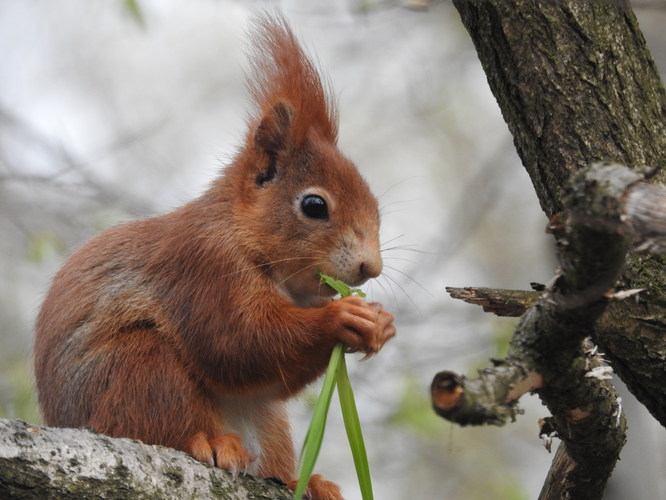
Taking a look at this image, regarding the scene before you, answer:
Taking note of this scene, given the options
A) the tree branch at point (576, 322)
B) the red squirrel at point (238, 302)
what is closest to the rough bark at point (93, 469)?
the red squirrel at point (238, 302)

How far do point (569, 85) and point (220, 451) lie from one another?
5.02ft

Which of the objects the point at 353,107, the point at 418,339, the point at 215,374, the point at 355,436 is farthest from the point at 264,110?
the point at 353,107

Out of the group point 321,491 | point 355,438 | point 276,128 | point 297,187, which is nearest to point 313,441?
point 355,438

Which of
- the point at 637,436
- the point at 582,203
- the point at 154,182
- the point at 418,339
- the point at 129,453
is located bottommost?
the point at 129,453

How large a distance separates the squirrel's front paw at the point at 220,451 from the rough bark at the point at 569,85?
122 centimetres

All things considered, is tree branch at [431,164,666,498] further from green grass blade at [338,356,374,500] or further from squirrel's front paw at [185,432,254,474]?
squirrel's front paw at [185,432,254,474]

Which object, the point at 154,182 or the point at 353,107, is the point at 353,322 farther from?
the point at 353,107

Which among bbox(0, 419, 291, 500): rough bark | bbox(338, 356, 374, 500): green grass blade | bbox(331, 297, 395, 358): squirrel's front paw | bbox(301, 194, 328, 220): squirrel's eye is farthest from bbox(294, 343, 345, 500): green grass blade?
bbox(301, 194, 328, 220): squirrel's eye

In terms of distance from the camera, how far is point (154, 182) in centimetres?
659

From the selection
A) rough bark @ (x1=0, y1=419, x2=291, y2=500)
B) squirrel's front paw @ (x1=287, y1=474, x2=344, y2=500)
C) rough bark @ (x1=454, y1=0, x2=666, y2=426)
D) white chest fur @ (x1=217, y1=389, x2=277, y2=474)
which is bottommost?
rough bark @ (x1=0, y1=419, x2=291, y2=500)

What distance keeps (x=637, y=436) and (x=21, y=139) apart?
14.8 feet

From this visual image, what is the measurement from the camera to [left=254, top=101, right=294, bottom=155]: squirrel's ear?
10.2 ft

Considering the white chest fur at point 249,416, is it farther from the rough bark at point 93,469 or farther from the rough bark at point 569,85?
the rough bark at point 569,85

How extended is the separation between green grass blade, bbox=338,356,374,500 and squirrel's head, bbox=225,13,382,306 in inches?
20.7
